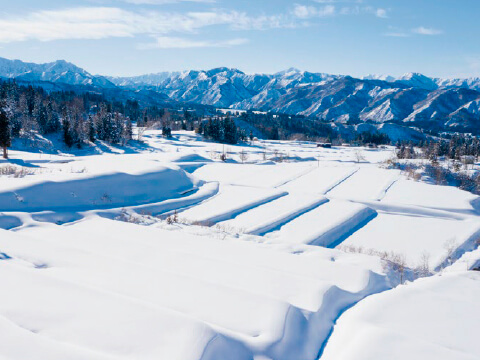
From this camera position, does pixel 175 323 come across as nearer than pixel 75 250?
Yes

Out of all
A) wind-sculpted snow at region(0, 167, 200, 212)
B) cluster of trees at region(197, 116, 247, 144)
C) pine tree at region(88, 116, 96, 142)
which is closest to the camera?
wind-sculpted snow at region(0, 167, 200, 212)

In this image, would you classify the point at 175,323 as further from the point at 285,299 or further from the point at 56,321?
the point at 285,299

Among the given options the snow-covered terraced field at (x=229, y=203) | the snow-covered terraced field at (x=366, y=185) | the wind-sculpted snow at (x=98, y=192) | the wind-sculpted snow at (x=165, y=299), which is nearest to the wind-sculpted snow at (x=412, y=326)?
the wind-sculpted snow at (x=165, y=299)

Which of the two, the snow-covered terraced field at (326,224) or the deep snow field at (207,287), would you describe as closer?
the deep snow field at (207,287)

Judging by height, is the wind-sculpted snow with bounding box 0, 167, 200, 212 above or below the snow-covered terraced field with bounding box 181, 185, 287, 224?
above

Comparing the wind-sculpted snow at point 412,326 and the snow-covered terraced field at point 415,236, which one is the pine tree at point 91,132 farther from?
the wind-sculpted snow at point 412,326

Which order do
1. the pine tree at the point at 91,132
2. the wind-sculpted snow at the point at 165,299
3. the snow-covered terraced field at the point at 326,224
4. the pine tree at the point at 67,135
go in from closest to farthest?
the wind-sculpted snow at the point at 165,299 → the snow-covered terraced field at the point at 326,224 → the pine tree at the point at 67,135 → the pine tree at the point at 91,132

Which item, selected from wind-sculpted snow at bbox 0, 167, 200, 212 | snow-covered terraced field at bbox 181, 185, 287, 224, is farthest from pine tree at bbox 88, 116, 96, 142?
snow-covered terraced field at bbox 181, 185, 287, 224

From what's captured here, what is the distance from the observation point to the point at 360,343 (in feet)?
20.3

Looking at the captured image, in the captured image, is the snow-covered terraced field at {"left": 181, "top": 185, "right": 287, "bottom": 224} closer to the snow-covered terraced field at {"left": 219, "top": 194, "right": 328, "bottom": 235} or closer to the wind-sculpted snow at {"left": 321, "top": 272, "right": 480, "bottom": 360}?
the snow-covered terraced field at {"left": 219, "top": 194, "right": 328, "bottom": 235}

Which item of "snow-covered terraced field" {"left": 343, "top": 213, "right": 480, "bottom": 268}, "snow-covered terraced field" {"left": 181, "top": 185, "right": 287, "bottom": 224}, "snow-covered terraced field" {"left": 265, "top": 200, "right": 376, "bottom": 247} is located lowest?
"snow-covered terraced field" {"left": 343, "top": 213, "right": 480, "bottom": 268}

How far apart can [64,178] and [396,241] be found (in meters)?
19.6

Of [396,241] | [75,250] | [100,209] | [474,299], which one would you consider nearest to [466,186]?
[396,241]

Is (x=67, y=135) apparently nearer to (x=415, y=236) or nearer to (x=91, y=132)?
(x=91, y=132)
